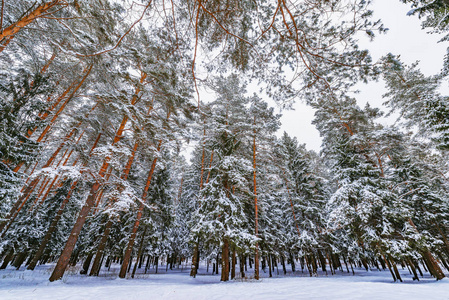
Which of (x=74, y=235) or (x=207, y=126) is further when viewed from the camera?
(x=207, y=126)

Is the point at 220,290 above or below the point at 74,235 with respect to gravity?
below

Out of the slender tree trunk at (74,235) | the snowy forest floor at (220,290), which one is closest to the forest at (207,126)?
the slender tree trunk at (74,235)

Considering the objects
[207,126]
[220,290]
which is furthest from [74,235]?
[207,126]

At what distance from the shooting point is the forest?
382 cm

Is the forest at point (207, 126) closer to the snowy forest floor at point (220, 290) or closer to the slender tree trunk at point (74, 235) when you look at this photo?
the slender tree trunk at point (74, 235)

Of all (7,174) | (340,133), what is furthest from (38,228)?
(340,133)

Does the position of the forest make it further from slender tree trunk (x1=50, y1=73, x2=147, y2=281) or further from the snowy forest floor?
the snowy forest floor

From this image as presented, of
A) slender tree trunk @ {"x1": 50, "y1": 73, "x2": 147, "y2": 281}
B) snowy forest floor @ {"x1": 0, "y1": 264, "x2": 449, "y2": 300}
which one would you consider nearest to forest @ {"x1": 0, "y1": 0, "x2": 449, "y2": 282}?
slender tree trunk @ {"x1": 50, "y1": 73, "x2": 147, "y2": 281}

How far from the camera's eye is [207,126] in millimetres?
12469

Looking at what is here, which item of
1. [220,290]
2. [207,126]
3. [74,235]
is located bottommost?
[220,290]

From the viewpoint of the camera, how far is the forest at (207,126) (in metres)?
3.82

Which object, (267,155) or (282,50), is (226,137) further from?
(282,50)

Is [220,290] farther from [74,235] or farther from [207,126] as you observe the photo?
[207,126]

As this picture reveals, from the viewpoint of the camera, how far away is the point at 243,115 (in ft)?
48.0
